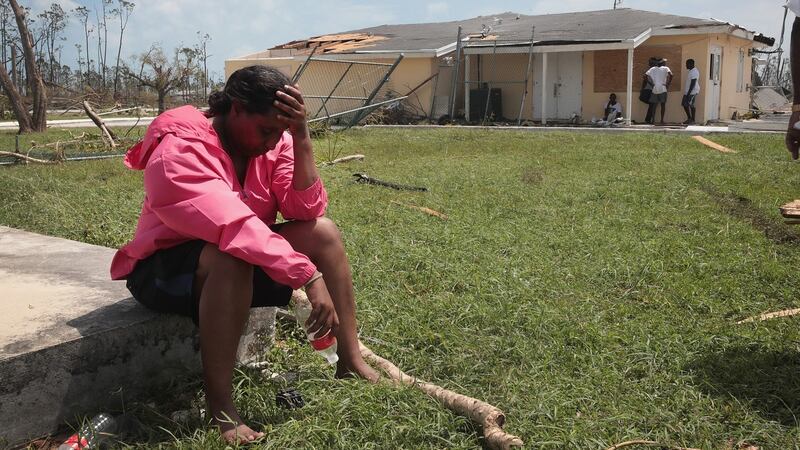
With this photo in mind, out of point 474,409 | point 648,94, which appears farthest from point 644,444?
point 648,94

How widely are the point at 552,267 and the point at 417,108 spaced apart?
18292 millimetres

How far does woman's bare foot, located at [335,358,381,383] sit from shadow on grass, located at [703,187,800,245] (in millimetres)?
3841

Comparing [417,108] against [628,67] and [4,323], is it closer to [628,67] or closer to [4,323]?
[628,67]

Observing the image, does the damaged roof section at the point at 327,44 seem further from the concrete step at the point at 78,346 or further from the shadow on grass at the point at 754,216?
the concrete step at the point at 78,346

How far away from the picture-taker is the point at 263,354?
10.6 ft

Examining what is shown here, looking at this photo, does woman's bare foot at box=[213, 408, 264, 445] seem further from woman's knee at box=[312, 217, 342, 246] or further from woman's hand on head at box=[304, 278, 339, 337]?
woman's knee at box=[312, 217, 342, 246]

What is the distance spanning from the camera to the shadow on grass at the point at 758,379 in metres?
2.79

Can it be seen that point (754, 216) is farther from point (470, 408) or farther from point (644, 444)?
point (470, 408)

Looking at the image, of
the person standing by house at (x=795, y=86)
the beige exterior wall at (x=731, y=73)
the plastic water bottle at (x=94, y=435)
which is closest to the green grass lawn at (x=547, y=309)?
the plastic water bottle at (x=94, y=435)

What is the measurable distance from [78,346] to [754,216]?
564 centimetres

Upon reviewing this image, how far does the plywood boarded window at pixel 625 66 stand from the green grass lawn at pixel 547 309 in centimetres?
1301

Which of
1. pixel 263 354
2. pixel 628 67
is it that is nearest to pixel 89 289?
pixel 263 354

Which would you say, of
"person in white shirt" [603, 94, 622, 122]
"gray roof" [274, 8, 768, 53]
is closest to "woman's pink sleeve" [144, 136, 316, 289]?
"person in white shirt" [603, 94, 622, 122]

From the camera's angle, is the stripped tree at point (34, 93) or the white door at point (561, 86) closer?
the stripped tree at point (34, 93)
